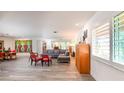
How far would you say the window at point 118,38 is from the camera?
2877 millimetres

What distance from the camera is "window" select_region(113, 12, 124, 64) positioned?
9.44ft

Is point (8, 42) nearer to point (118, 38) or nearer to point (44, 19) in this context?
point (44, 19)

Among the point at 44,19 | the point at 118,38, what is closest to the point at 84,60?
the point at 44,19

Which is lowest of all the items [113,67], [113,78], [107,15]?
[113,78]

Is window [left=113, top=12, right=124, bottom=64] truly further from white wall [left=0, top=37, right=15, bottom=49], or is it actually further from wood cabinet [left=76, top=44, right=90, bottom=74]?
white wall [left=0, top=37, right=15, bottom=49]

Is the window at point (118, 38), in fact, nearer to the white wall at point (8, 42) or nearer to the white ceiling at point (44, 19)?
the white ceiling at point (44, 19)

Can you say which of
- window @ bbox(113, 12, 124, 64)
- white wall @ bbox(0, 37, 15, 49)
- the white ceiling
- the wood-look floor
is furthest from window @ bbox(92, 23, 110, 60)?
white wall @ bbox(0, 37, 15, 49)

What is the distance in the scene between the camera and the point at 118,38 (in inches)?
119

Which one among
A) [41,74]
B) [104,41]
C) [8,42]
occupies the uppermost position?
[8,42]
